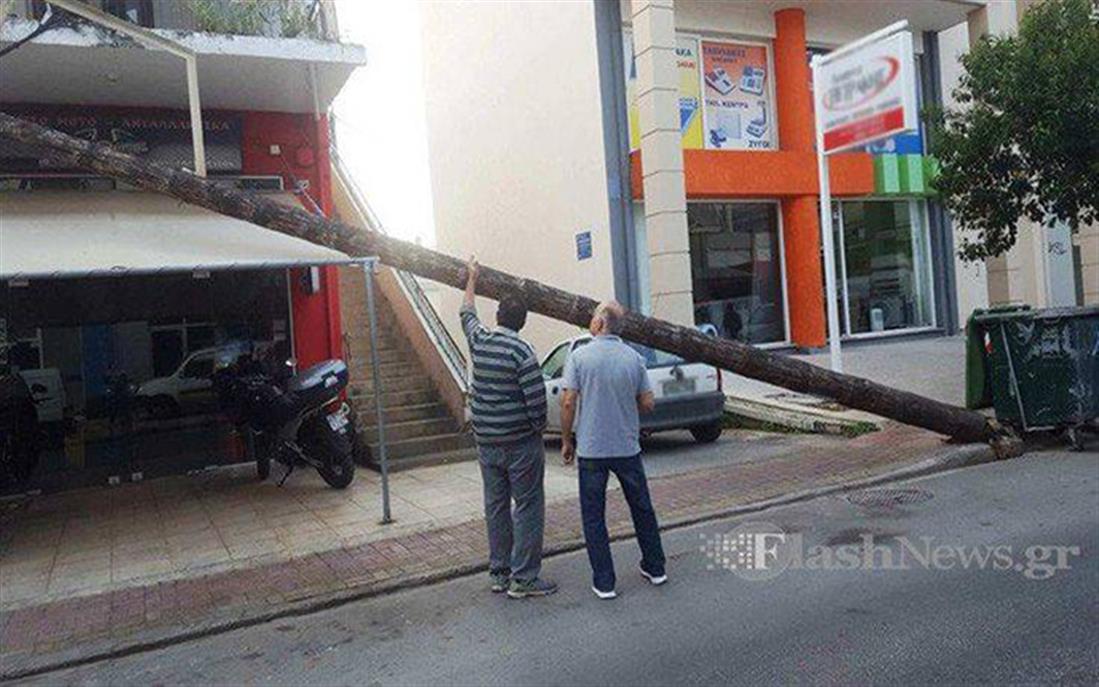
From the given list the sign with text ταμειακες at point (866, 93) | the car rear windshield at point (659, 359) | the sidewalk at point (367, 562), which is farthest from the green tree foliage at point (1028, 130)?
the car rear windshield at point (659, 359)

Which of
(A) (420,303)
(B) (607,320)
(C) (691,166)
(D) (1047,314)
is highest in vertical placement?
(C) (691,166)

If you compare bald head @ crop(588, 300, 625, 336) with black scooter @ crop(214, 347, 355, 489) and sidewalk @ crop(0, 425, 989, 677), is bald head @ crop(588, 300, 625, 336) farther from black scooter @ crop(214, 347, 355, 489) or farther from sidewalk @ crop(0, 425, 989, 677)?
black scooter @ crop(214, 347, 355, 489)

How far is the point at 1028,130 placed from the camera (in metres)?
9.70

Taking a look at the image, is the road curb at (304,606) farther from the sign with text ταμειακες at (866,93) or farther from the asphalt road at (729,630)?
the sign with text ταμειακες at (866,93)

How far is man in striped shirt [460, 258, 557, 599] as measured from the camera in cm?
524

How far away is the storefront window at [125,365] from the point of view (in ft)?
32.3

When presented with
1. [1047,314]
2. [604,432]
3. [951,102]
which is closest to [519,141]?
[951,102]

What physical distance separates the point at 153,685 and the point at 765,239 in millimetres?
14169

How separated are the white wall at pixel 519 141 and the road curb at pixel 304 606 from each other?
741 centimetres

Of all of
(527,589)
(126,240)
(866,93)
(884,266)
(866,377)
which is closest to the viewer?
(527,589)

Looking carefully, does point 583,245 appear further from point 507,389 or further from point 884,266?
point 507,389

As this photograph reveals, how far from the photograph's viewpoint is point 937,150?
10562mm

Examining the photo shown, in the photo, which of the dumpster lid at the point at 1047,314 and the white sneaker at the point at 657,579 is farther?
the dumpster lid at the point at 1047,314
